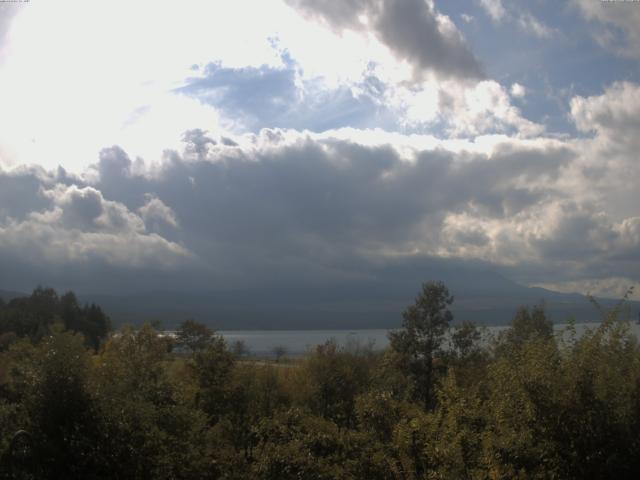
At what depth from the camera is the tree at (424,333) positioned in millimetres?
45156

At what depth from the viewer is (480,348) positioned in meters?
45.3

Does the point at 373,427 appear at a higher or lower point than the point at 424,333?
lower

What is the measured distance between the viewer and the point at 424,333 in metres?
46.0

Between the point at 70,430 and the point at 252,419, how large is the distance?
13.5 m

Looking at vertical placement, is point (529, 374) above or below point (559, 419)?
above

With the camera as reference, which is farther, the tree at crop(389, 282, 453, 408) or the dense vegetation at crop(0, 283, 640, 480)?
the tree at crop(389, 282, 453, 408)

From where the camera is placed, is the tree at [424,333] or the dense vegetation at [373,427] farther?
the tree at [424,333]

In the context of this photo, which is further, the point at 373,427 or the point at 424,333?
the point at 424,333

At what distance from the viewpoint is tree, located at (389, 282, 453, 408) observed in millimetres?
45156

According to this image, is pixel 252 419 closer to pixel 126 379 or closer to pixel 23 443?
pixel 126 379

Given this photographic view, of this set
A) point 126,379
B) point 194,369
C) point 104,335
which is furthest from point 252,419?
point 104,335

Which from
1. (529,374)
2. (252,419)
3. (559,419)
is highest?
(529,374)

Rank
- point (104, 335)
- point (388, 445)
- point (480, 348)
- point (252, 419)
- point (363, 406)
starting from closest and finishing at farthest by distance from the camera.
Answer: point (388, 445) < point (363, 406) < point (252, 419) < point (480, 348) < point (104, 335)

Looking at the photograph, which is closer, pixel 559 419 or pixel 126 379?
pixel 559 419
